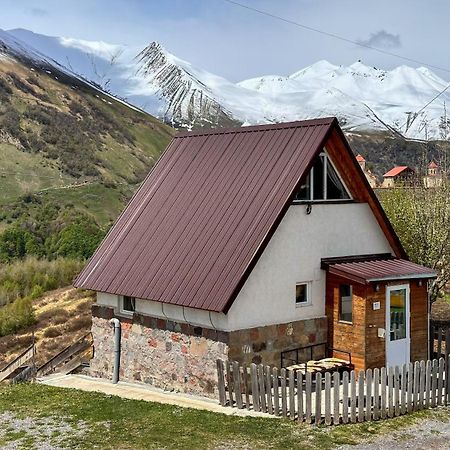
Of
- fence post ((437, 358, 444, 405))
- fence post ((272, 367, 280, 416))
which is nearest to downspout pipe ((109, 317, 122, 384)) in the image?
fence post ((272, 367, 280, 416))

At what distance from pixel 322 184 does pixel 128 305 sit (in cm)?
546

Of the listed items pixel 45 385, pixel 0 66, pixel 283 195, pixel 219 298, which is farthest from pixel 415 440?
pixel 0 66

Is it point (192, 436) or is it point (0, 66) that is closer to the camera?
point (192, 436)

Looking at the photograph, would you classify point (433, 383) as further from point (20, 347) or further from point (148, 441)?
point (20, 347)

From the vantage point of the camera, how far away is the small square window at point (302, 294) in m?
17.6

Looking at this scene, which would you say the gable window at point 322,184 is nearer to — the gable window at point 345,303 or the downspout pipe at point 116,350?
the gable window at point 345,303

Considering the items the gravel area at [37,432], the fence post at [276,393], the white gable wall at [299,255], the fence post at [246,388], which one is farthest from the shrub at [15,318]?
the fence post at [276,393]

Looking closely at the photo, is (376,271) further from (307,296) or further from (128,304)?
(128,304)

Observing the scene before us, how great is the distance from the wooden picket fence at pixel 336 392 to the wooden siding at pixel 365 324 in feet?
6.57

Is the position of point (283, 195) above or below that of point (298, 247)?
above

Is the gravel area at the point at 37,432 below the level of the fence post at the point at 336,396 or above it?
below

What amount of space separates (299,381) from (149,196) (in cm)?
790

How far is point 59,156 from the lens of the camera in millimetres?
83750

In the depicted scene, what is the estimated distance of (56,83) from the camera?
418 ft
